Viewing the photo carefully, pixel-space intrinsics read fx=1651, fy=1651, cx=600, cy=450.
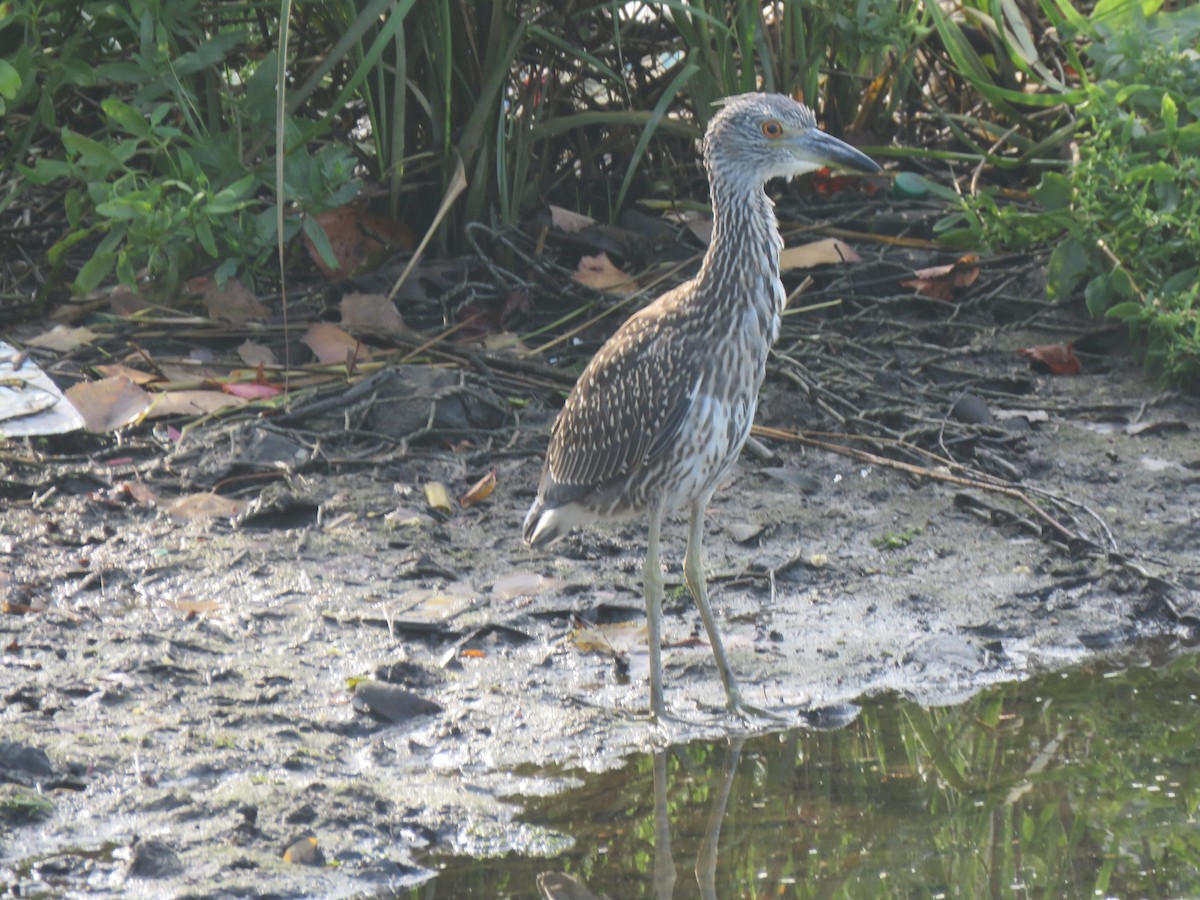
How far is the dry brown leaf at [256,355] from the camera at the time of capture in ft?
19.5

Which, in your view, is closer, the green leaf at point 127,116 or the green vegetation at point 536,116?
the green leaf at point 127,116

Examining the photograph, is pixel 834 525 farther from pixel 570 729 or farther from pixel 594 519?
pixel 570 729

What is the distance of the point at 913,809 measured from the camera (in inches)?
144

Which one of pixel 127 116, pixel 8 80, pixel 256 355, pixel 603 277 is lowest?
pixel 256 355

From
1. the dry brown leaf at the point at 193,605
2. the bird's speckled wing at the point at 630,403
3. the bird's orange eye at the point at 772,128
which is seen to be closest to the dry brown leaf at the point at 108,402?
the dry brown leaf at the point at 193,605

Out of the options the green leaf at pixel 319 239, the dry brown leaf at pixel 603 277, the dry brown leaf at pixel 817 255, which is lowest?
the dry brown leaf at pixel 603 277

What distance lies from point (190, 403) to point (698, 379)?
2.14 metres

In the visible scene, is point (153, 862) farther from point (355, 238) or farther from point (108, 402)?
point (355, 238)

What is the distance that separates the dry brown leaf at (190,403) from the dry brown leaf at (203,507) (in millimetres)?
502

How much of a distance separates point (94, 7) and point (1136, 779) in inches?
165

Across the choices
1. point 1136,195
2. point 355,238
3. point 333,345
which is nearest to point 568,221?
point 355,238

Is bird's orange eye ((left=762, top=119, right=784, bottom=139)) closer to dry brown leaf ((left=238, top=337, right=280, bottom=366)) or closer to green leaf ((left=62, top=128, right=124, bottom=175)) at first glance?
dry brown leaf ((left=238, top=337, right=280, bottom=366))

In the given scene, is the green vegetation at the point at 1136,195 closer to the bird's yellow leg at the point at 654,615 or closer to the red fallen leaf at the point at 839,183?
the red fallen leaf at the point at 839,183

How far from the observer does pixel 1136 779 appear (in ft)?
12.5
